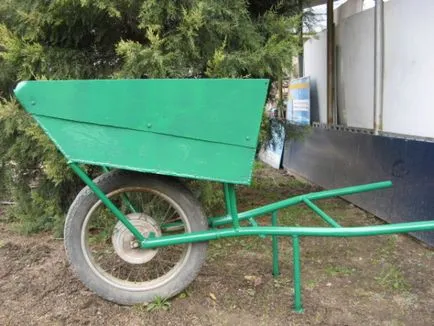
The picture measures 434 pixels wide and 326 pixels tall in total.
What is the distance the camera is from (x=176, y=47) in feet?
11.3

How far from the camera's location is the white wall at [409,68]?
3.99 m

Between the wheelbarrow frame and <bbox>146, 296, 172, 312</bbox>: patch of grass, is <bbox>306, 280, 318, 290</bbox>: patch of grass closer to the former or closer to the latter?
the wheelbarrow frame

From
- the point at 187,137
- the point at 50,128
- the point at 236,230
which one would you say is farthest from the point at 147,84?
the point at 236,230

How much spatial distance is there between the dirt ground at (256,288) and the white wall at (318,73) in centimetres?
311

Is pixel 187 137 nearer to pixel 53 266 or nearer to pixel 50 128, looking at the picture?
pixel 50 128

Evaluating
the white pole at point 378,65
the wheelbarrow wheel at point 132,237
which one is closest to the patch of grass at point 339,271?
the wheelbarrow wheel at point 132,237

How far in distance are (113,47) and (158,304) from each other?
7.48 feet

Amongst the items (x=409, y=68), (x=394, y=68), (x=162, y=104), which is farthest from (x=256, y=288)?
(x=394, y=68)

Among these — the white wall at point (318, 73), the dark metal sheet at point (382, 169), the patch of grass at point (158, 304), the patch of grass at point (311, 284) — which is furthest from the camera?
the white wall at point (318, 73)

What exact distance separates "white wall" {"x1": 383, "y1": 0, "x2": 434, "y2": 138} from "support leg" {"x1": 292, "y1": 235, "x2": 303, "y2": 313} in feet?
6.88

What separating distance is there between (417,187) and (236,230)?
198cm

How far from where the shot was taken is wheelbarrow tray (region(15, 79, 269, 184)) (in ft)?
7.72

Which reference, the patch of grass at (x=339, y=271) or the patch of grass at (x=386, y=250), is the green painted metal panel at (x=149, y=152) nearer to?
the patch of grass at (x=339, y=271)

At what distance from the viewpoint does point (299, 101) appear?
7.65 m
